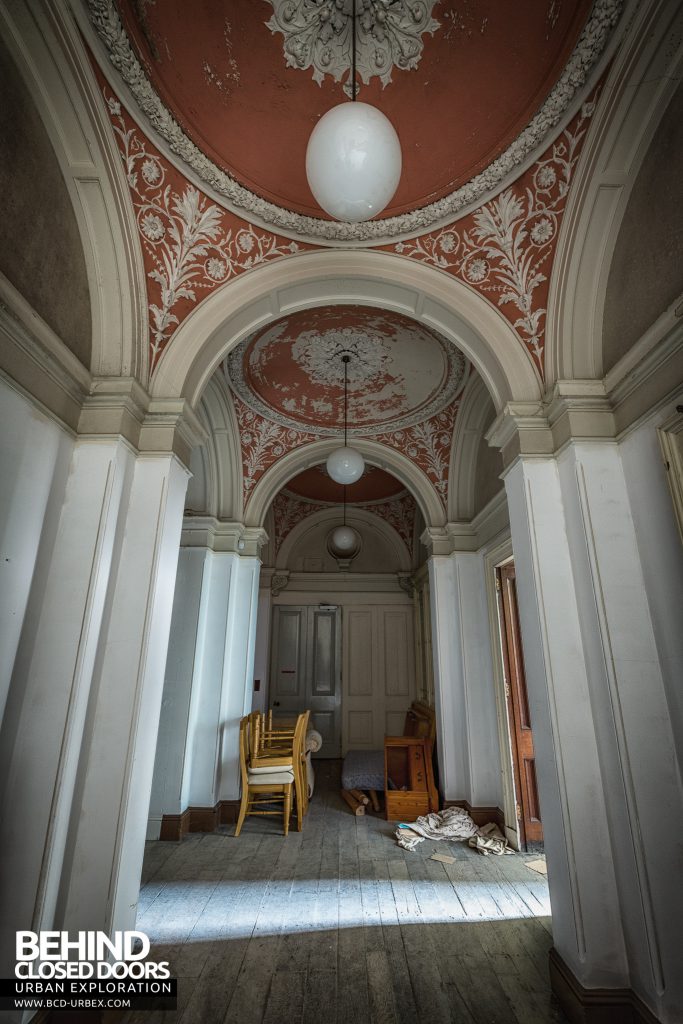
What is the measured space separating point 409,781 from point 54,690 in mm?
4226

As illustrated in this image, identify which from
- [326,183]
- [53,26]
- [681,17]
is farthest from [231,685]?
[681,17]

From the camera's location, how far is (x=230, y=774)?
464 cm

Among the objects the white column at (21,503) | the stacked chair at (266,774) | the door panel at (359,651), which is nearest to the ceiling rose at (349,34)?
the white column at (21,503)

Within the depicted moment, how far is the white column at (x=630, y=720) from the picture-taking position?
5.99 ft

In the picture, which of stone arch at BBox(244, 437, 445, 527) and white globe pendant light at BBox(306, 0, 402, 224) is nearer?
white globe pendant light at BBox(306, 0, 402, 224)

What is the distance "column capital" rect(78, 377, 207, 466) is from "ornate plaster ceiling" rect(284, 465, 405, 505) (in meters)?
4.25

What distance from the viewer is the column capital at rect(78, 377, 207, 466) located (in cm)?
244

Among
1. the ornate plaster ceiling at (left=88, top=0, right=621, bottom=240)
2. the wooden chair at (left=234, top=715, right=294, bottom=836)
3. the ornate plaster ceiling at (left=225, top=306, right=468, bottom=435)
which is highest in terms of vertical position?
the ornate plaster ceiling at (left=225, top=306, right=468, bottom=435)

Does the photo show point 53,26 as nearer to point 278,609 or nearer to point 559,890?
point 559,890

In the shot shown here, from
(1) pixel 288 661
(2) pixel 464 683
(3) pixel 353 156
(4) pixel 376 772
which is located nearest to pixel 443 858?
(2) pixel 464 683

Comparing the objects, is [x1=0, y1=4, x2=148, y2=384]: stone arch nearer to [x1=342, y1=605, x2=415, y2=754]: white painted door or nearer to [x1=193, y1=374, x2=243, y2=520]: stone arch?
[x1=193, y1=374, x2=243, y2=520]: stone arch

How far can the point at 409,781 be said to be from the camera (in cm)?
502

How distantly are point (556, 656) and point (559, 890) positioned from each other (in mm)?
1048

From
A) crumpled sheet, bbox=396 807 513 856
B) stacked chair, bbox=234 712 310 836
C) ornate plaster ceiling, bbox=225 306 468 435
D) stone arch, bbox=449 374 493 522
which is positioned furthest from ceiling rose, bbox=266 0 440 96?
crumpled sheet, bbox=396 807 513 856
